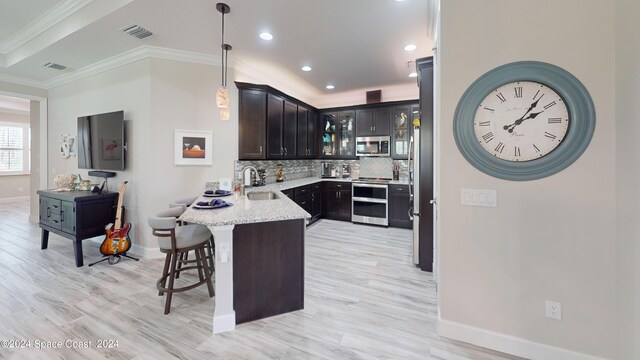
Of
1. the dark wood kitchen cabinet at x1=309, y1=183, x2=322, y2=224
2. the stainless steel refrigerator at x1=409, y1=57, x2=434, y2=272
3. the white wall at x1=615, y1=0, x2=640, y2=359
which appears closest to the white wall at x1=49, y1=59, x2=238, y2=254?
the dark wood kitchen cabinet at x1=309, y1=183, x2=322, y2=224

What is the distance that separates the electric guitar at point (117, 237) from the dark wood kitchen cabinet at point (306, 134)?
126 inches

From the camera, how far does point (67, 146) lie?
15.3ft

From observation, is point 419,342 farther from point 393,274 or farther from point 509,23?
point 509,23

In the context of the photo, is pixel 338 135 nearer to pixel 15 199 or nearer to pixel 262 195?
pixel 262 195

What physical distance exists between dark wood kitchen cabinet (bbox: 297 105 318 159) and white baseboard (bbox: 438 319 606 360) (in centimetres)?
421

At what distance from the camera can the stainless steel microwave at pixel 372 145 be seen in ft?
18.3

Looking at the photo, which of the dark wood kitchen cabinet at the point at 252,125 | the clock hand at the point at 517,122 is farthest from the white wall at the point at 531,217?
the dark wood kitchen cabinet at the point at 252,125

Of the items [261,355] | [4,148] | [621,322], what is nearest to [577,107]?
[621,322]

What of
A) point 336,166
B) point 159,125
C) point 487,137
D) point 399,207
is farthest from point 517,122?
point 336,166

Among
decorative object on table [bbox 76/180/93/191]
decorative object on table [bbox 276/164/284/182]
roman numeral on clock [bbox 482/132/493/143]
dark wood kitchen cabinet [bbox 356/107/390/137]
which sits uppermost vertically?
dark wood kitchen cabinet [bbox 356/107/390/137]

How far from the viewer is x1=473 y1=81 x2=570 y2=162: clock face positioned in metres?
1.70

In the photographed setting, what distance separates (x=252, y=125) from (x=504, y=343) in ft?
13.3

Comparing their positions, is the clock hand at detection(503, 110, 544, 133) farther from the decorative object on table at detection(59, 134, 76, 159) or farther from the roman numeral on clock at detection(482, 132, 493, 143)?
the decorative object on table at detection(59, 134, 76, 159)

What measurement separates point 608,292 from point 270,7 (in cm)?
357
